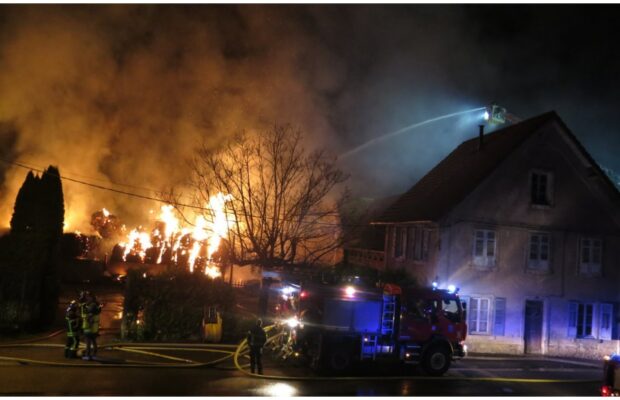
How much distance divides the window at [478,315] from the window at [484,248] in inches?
57.9

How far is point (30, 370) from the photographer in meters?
11.3

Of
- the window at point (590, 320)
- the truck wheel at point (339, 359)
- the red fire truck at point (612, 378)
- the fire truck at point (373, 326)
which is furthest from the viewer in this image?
the window at point (590, 320)

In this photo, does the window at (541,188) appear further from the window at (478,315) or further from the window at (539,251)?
the window at (478,315)

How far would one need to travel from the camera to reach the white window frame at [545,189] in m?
20.4

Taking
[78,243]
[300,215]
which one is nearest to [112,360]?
[300,215]

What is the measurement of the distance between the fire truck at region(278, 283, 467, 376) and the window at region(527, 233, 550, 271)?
7.68 m

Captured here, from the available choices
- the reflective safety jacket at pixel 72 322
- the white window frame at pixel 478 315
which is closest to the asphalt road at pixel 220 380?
the reflective safety jacket at pixel 72 322

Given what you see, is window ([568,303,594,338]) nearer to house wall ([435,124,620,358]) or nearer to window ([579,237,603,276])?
house wall ([435,124,620,358])

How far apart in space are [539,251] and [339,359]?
38.7 feet

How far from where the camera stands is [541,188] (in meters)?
20.7

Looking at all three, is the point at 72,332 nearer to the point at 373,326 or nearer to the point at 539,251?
the point at 373,326

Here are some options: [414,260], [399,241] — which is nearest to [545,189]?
[414,260]

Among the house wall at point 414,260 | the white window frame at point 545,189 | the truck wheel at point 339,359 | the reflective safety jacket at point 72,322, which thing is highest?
the white window frame at point 545,189

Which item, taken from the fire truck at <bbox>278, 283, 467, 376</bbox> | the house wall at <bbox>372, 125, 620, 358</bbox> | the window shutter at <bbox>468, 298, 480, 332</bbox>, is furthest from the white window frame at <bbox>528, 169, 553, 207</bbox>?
the fire truck at <bbox>278, 283, 467, 376</bbox>
